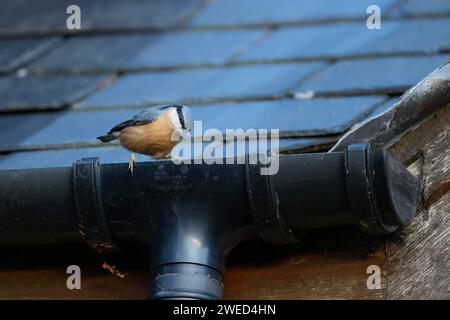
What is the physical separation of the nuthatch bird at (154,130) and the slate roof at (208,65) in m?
0.06

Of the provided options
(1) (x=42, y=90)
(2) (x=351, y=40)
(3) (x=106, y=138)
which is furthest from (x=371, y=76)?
(1) (x=42, y=90)

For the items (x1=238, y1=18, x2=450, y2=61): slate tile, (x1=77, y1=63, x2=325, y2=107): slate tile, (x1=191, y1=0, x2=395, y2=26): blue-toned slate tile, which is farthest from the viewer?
(x1=191, y1=0, x2=395, y2=26): blue-toned slate tile

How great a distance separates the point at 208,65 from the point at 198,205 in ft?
5.62

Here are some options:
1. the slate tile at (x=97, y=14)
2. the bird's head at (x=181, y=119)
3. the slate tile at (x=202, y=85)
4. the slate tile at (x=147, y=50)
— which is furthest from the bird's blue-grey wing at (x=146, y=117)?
the slate tile at (x=97, y=14)

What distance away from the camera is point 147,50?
475cm

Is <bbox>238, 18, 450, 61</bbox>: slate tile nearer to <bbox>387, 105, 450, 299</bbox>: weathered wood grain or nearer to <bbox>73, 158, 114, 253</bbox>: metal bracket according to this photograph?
<bbox>387, 105, 450, 299</bbox>: weathered wood grain

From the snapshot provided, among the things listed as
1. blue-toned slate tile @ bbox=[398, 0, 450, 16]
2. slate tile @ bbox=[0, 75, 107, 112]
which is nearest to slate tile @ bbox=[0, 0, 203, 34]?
slate tile @ bbox=[0, 75, 107, 112]

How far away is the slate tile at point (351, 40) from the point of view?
4305 millimetres

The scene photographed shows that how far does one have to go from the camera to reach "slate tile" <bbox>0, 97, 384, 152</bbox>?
3.36m

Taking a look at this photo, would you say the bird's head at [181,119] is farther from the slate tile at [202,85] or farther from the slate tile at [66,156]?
the slate tile at [202,85]

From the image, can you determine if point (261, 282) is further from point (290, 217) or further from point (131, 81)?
point (131, 81)

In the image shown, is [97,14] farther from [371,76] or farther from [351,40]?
[371,76]

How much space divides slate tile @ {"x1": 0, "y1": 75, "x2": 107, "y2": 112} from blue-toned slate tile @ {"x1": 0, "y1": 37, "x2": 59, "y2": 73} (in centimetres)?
13

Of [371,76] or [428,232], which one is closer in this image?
[428,232]
